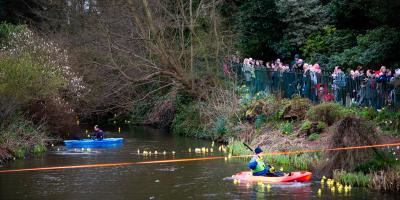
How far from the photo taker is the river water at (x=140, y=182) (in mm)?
20172

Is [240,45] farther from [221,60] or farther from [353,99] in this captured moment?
[353,99]

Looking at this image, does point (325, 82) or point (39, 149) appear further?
point (39, 149)

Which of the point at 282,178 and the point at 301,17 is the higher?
the point at 301,17

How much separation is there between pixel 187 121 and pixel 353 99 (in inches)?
490

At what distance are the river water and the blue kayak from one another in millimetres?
2282

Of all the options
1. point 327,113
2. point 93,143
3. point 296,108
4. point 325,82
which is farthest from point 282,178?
point 93,143

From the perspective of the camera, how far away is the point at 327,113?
27.1 m

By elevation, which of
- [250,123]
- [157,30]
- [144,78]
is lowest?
[250,123]

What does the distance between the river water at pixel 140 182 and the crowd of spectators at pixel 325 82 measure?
16.3 feet

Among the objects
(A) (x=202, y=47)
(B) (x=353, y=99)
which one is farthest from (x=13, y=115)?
(B) (x=353, y=99)

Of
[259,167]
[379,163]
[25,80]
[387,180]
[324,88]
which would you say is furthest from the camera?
[25,80]

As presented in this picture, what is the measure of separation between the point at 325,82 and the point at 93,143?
1114 centimetres

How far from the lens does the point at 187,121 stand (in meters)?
38.8

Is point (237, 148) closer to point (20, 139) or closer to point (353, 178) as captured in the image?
point (20, 139)
